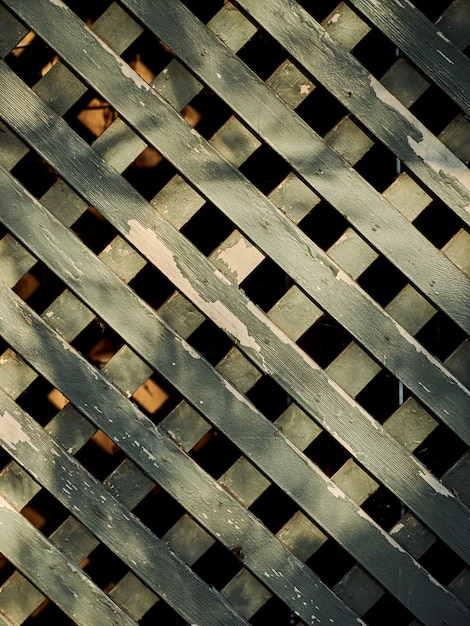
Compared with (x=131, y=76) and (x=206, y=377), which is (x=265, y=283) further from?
(x=131, y=76)

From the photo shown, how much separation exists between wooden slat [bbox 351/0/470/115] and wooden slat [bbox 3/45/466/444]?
52 centimetres

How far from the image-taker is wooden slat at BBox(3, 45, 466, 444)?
1457 millimetres

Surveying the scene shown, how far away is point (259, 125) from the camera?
1.46m

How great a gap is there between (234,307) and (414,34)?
0.80 metres

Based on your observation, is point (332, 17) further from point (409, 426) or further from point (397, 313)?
point (409, 426)

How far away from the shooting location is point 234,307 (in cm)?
147

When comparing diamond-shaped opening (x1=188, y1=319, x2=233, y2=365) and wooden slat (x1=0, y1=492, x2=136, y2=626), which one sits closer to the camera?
wooden slat (x1=0, y1=492, x2=136, y2=626)

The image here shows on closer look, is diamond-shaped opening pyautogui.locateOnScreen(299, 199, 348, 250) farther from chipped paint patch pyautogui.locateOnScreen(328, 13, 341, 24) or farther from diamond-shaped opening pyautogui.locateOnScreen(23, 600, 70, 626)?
diamond-shaped opening pyautogui.locateOnScreen(23, 600, 70, 626)

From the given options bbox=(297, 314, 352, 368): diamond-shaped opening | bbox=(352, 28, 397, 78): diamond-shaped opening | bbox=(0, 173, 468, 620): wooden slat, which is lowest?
bbox=(0, 173, 468, 620): wooden slat

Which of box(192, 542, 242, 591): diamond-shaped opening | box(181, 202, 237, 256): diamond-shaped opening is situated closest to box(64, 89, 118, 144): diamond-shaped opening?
box(181, 202, 237, 256): diamond-shaped opening

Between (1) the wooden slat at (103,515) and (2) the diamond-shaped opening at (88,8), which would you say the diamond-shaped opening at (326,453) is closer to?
(1) the wooden slat at (103,515)

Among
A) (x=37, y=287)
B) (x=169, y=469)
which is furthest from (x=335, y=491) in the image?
(x=37, y=287)

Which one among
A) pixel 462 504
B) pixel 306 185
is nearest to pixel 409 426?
pixel 462 504

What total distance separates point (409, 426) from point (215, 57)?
1.04m
